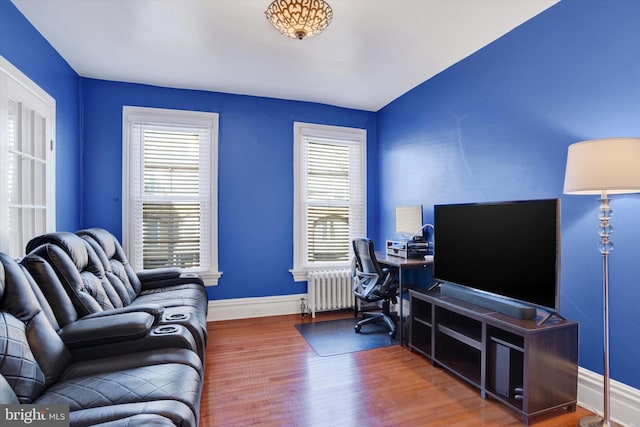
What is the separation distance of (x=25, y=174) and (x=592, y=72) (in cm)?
398

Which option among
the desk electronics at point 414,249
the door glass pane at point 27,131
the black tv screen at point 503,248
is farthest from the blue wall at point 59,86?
the black tv screen at point 503,248

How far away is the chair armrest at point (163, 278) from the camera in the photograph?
3055mm

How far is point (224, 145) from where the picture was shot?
12.5 feet

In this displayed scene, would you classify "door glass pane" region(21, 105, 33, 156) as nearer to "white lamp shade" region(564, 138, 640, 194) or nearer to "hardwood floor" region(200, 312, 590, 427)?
"hardwood floor" region(200, 312, 590, 427)

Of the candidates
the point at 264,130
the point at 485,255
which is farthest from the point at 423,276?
the point at 264,130

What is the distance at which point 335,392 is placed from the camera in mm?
2246

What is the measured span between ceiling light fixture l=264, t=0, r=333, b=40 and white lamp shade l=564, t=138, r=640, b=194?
1676mm

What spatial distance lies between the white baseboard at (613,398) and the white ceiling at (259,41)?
2.49m

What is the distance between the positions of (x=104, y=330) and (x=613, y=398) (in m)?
2.91

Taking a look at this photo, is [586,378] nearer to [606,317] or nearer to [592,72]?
[606,317]

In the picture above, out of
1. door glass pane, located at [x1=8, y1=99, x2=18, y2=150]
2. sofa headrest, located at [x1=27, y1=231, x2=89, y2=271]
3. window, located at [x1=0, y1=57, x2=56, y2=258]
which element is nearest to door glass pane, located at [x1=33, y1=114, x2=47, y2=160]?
window, located at [x1=0, y1=57, x2=56, y2=258]

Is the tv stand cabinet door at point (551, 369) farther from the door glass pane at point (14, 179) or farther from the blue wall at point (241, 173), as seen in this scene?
the door glass pane at point (14, 179)

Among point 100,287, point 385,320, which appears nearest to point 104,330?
point 100,287

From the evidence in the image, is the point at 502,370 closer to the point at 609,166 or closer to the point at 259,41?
the point at 609,166
